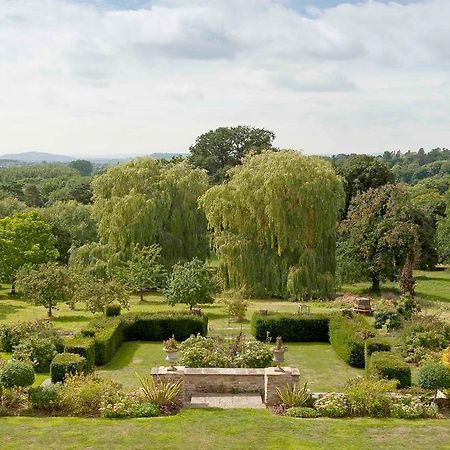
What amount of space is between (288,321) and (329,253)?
32.9ft

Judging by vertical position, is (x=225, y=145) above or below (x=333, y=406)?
above

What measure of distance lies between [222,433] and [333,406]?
2.86 metres

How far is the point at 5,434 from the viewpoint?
12.7m

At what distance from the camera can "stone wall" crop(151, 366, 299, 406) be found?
1500 cm

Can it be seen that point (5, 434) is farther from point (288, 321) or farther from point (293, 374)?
point (288, 321)

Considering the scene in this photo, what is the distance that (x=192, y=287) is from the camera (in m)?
26.9

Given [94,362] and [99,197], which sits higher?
[99,197]

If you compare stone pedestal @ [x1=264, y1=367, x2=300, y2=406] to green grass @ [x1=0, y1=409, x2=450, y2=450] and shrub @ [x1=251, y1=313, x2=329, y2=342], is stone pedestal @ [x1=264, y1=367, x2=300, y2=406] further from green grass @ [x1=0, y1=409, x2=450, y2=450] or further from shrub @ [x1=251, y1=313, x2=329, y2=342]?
shrub @ [x1=251, y1=313, x2=329, y2=342]

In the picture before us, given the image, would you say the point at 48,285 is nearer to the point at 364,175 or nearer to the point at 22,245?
the point at 22,245

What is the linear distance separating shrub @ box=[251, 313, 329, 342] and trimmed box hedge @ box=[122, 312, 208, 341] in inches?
83.8

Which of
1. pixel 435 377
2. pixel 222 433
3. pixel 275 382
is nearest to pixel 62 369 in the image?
pixel 222 433

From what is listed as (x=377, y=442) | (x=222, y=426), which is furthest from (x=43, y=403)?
(x=377, y=442)

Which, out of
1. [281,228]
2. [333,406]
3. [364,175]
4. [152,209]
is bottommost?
[333,406]

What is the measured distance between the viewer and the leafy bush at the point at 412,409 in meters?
14.1
